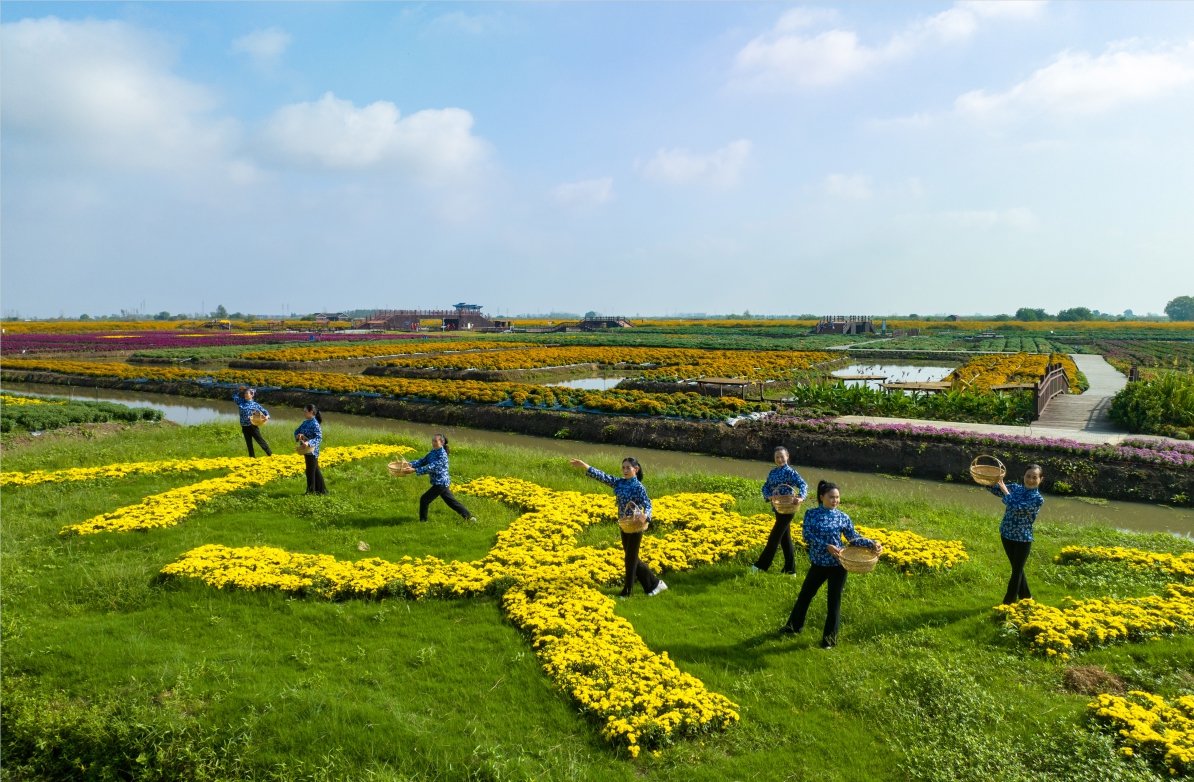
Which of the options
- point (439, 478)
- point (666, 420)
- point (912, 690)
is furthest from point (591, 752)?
point (666, 420)

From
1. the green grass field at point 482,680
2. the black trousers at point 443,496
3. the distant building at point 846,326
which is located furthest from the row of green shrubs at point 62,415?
the distant building at point 846,326

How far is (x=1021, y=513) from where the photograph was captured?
26.8 ft

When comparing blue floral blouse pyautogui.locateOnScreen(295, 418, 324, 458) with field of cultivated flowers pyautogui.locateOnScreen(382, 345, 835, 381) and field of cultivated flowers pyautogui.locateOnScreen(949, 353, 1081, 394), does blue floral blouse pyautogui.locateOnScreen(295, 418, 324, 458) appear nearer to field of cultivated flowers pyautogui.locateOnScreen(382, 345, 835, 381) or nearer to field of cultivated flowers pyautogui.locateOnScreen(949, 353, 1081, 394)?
field of cultivated flowers pyautogui.locateOnScreen(949, 353, 1081, 394)

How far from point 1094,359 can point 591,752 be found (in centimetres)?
6228

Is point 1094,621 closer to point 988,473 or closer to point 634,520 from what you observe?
point 988,473

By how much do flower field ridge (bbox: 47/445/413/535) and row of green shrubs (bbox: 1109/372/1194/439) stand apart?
22.0 meters

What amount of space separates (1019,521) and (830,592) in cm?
269

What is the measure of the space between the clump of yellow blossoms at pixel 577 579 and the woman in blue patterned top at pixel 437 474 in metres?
1.20

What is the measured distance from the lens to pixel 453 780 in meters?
5.61

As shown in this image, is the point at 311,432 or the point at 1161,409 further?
the point at 1161,409

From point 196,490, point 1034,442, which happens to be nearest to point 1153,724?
point 1034,442

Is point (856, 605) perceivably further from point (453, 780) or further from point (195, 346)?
point (195, 346)

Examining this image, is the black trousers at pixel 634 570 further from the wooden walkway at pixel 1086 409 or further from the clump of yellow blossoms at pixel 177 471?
the wooden walkway at pixel 1086 409

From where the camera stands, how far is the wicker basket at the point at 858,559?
22.9 feet
